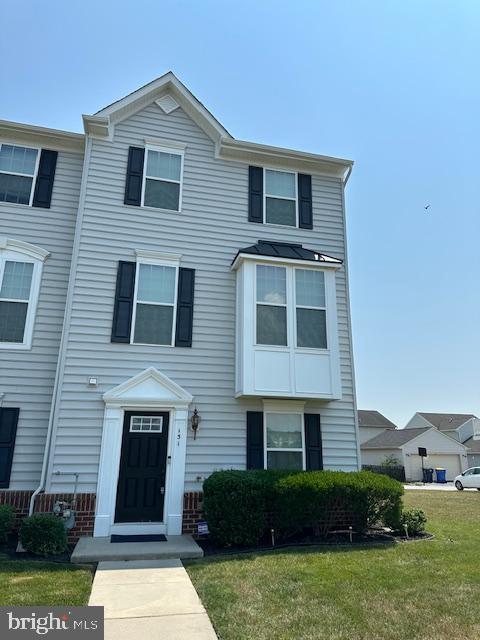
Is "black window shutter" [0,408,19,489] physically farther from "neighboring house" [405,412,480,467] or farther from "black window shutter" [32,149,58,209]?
"neighboring house" [405,412,480,467]

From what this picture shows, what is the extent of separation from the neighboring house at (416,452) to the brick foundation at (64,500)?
30396 mm

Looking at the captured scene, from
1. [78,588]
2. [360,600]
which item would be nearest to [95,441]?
[78,588]

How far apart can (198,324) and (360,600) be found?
233 inches

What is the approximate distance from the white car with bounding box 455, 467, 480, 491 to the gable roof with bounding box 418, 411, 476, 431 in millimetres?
24797

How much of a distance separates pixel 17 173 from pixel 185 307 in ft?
15.8

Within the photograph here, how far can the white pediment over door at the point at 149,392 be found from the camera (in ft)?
27.3

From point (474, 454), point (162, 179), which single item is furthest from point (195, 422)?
point (474, 454)

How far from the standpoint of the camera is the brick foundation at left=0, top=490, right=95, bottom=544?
746 cm

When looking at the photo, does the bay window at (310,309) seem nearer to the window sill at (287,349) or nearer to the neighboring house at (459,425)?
the window sill at (287,349)

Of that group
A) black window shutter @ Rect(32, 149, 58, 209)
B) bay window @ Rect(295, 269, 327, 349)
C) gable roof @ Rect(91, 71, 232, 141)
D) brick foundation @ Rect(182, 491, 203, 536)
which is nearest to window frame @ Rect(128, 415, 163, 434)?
brick foundation @ Rect(182, 491, 203, 536)

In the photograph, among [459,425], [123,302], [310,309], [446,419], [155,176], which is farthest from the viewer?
[446,419]

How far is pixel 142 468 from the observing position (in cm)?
828

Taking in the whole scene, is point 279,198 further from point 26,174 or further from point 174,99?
point 26,174

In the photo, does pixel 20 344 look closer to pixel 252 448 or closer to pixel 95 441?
pixel 95 441
